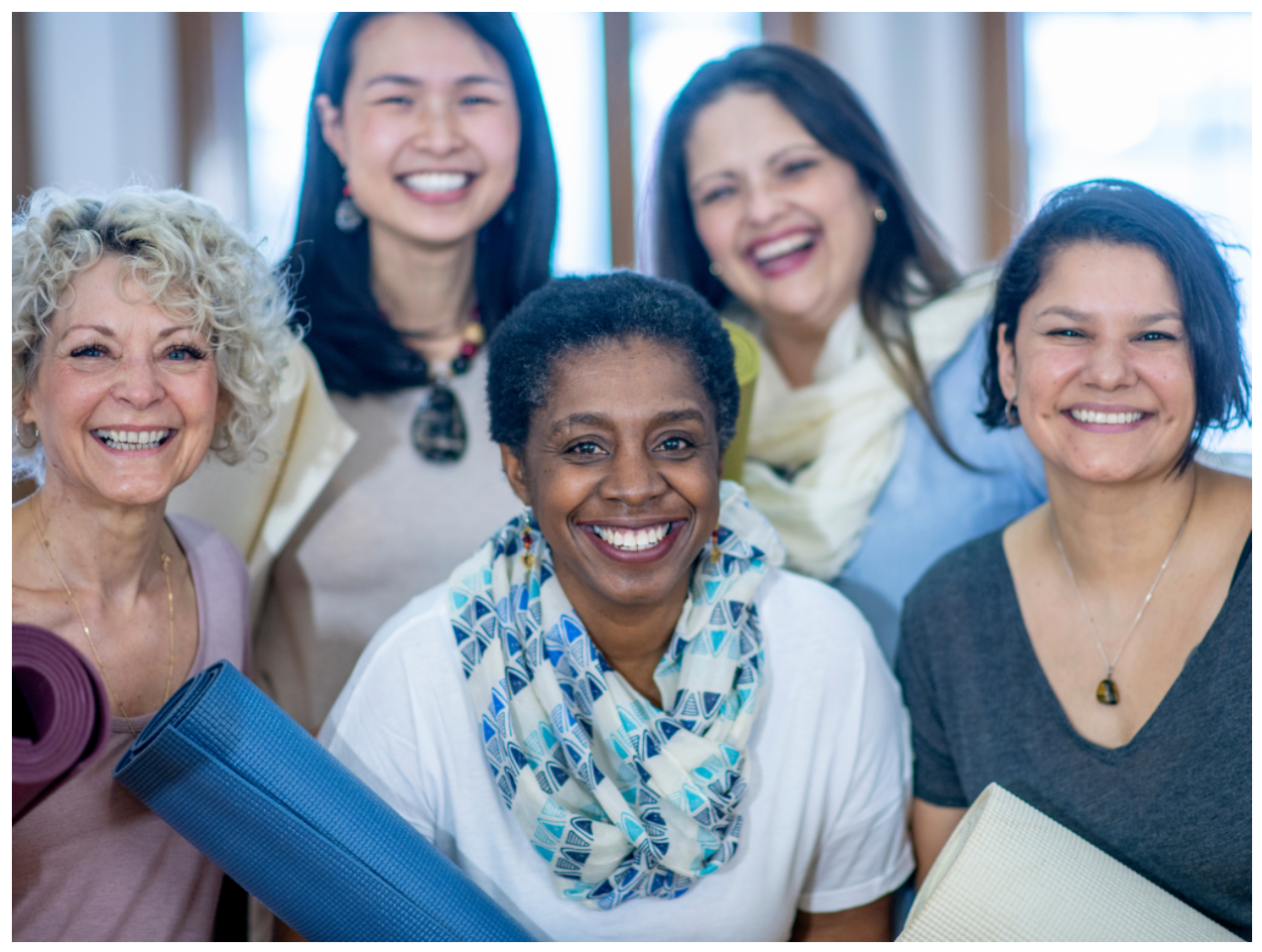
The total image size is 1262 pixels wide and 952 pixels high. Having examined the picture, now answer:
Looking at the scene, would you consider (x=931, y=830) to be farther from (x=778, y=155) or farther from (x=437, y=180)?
(x=437, y=180)

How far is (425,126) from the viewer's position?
6.84 feet

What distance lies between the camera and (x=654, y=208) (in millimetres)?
2348

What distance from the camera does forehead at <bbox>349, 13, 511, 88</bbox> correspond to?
2.07 meters

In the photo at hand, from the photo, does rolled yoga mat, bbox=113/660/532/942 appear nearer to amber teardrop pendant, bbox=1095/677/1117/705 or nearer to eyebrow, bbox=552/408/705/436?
eyebrow, bbox=552/408/705/436

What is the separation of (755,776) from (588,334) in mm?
705

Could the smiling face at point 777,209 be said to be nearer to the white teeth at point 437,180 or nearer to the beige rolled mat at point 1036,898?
the white teeth at point 437,180

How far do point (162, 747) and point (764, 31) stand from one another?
4.29m

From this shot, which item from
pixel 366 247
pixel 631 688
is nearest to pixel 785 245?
pixel 366 247

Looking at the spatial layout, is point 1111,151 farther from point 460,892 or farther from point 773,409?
point 460,892

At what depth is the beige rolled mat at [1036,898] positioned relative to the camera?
1.40 metres

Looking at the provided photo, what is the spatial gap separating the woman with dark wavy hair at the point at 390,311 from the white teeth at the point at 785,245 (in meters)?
0.51

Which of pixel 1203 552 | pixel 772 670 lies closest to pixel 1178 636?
pixel 1203 552

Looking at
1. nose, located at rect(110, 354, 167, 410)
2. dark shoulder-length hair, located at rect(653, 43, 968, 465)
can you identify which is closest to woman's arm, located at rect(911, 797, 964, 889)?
dark shoulder-length hair, located at rect(653, 43, 968, 465)

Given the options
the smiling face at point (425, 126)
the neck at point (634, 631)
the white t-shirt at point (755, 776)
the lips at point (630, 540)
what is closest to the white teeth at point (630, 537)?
the lips at point (630, 540)
